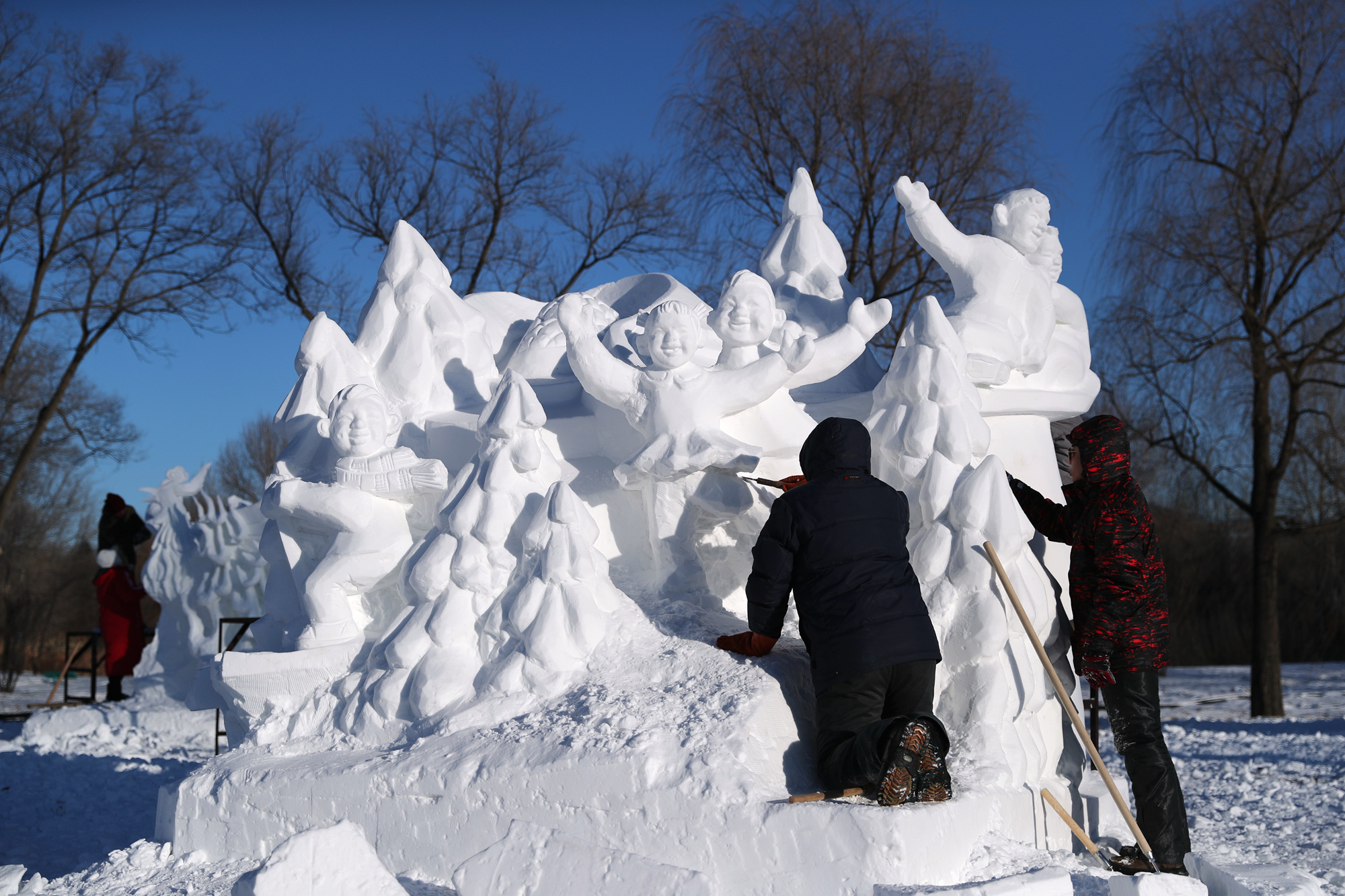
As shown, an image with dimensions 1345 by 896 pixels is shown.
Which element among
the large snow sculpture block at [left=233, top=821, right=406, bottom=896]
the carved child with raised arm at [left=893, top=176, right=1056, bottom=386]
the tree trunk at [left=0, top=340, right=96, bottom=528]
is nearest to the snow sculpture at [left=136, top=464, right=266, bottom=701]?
the tree trunk at [left=0, top=340, right=96, bottom=528]

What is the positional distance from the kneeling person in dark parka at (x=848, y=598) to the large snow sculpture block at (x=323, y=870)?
1392 millimetres

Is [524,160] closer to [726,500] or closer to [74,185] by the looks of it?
[74,185]

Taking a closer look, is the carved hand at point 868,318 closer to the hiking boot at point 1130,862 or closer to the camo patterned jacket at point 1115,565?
the camo patterned jacket at point 1115,565

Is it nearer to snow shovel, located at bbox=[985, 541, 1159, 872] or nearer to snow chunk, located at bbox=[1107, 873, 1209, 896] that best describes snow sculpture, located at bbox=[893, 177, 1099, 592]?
snow shovel, located at bbox=[985, 541, 1159, 872]

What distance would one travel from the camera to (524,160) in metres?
13.2

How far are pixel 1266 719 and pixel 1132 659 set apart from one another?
279 inches

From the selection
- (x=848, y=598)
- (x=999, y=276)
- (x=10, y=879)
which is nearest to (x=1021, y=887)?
(x=848, y=598)

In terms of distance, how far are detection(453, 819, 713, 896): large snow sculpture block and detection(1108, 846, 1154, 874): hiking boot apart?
1592mm

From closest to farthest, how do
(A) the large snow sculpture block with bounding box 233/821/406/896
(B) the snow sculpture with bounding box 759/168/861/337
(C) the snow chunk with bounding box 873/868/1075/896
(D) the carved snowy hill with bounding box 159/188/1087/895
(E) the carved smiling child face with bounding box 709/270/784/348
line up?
(C) the snow chunk with bounding box 873/868/1075/896, (A) the large snow sculpture block with bounding box 233/821/406/896, (D) the carved snowy hill with bounding box 159/188/1087/895, (E) the carved smiling child face with bounding box 709/270/784/348, (B) the snow sculpture with bounding box 759/168/861/337

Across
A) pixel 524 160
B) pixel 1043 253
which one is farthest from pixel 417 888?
pixel 524 160

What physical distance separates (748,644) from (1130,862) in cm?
153

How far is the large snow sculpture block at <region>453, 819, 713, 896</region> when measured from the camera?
125 inches

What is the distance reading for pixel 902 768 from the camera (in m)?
3.18

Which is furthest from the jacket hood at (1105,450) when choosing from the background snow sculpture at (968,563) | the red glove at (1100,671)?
the red glove at (1100,671)
